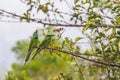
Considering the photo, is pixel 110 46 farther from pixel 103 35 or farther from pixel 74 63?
pixel 74 63

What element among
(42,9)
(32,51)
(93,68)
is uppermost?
(42,9)

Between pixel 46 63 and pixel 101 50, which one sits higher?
pixel 101 50

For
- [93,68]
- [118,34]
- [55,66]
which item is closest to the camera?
[118,34]

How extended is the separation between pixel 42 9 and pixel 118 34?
2.64 ft

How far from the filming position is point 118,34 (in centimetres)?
354

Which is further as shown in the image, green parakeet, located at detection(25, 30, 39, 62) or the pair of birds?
green parakeet, located at detection(25, 30, 39, 62)

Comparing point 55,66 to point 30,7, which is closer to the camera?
point 30,7

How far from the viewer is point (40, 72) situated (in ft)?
91.7

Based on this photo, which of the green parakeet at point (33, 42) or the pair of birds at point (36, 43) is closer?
the pair of birds at point (36, 43)

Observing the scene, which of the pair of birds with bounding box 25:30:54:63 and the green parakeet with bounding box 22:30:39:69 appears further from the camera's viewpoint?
the green parakeet with bounding box 22:30:39:69

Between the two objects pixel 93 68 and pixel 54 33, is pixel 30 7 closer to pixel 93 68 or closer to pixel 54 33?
pixel 54 33

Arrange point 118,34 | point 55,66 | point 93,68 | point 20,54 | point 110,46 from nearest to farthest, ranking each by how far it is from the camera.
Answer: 1. point 118,34
2. point 110,46
3. point 93,68
4. point 55,66
5. point 20,54

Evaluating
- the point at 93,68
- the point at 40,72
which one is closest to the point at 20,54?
the point at 40,72

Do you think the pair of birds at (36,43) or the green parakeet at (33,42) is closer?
the pair of birds at (36,43)
